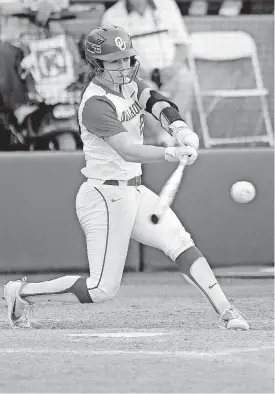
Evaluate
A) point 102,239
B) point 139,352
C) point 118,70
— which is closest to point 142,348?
point 139,352

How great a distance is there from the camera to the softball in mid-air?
965 cm

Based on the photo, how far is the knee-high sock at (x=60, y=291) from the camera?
651 centimetres

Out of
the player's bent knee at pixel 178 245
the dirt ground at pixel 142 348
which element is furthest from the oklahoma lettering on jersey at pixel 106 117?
the dirt ground at pixel 142 348

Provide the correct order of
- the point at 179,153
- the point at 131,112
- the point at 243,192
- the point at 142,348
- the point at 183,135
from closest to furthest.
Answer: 1. the point at 142,348
2. the point at 179,153
3. the point at 183,135
4. the point at 131,112
5. the point at 243,192

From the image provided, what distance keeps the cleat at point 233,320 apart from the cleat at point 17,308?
1.19m

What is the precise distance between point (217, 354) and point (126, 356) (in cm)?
44

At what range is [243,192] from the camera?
31.6ft

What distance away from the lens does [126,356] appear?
5332 millimetres

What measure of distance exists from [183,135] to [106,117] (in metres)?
0.45

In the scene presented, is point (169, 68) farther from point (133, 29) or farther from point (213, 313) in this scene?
point (213, 313)

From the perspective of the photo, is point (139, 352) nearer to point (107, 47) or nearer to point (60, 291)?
point (60, 291)

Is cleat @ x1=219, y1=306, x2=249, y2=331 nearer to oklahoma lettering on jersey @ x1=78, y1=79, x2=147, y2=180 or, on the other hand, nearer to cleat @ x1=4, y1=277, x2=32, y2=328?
oklahoma lettering on jersey @ x1=78, y1=79, x2=147, y2=180

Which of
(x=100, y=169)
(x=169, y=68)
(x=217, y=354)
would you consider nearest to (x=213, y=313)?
(x=100, y=169)

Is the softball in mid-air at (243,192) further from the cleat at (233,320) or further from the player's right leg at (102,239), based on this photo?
the cleat at (233,320)
